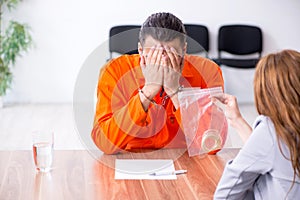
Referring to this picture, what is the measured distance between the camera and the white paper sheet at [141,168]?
5.88 ft

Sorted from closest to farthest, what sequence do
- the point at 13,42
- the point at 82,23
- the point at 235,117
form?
the point at 235,117 → the point at 13,42 → the point at 82,23

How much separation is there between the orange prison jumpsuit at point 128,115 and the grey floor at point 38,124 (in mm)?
1919

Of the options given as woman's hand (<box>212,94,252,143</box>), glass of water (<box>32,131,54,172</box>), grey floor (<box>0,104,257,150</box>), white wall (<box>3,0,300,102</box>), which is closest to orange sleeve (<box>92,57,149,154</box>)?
glass of water (<box>32,131,54,172</box>)

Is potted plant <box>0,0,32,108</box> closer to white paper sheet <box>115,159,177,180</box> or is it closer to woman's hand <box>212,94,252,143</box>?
white paper sheet <box>115,159,177,180</box>

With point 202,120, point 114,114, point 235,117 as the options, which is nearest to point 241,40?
point 114,114

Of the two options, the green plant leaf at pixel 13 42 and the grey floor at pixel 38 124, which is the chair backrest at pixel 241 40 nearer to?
the grey floor at pixel 38 124

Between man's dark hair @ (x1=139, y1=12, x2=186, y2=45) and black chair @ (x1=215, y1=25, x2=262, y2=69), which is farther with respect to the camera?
black chair @ (x1=215, y1=25, x2=262, y2=69)

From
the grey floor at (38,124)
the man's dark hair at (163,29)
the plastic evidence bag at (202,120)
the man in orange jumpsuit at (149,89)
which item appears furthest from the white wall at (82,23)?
the plastic evidence bag at (202,120)

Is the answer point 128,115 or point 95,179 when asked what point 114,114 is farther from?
point 95,179

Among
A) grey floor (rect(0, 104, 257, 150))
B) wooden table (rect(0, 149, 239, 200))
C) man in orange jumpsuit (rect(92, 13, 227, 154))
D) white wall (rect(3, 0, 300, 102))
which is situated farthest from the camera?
white wall (rect(3, 0, 300, 102))

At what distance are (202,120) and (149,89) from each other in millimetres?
209

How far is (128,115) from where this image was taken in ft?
6.46

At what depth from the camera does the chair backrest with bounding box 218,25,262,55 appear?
17.7 ft

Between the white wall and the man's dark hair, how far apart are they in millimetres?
3368
